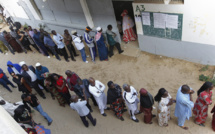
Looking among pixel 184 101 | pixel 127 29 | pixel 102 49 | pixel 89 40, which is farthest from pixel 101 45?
pixel 184 101

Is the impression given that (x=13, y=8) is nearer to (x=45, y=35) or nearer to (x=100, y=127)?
(x=45, y=35)

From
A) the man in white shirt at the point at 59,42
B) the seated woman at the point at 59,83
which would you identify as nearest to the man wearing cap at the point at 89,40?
the man in white shirt at the point at 59,42

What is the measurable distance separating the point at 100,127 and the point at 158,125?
5.29ft

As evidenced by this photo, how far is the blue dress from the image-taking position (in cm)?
665

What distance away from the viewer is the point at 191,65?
588 centimetres

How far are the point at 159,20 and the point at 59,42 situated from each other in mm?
4109

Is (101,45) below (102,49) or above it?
above

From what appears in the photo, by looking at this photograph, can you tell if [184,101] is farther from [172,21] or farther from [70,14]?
[70,14]

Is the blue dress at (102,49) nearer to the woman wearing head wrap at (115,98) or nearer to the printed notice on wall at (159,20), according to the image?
the printed notice on wall at (159,20)

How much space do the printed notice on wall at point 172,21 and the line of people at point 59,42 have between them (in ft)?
7.04

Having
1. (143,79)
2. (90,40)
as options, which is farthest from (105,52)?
(143,79)

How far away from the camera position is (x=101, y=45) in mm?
6770

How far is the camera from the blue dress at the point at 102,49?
665 centimetres

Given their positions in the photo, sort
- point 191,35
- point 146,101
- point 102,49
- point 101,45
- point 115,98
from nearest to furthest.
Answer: point 146,101 → point 115,98 → point 191,35 → point 101,45 → point 102,49
